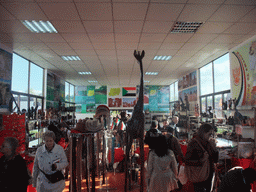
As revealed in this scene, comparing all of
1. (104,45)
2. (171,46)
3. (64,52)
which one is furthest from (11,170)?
(171,46)

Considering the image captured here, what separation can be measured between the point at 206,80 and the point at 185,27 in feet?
13.7

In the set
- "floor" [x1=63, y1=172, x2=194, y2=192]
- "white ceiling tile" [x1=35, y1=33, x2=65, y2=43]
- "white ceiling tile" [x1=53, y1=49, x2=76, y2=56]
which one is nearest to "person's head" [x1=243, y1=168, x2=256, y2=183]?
"floor" [x1=63, y1=172, x2=194, y2=192]

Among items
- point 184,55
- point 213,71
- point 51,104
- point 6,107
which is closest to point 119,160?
point 6,107

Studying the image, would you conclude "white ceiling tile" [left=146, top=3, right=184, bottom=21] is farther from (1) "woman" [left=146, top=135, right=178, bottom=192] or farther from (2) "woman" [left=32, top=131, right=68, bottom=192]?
(2) "woman" [left=32, top=131, right=68, bottom=192]

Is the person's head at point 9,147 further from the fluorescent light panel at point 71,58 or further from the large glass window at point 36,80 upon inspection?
the large glass window at point 36,80

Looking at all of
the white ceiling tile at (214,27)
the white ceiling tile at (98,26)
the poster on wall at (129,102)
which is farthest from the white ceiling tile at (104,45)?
the poster on wall at (129,102)

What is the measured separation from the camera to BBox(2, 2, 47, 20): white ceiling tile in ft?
10.9

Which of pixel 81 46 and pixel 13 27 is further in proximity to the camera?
pixel 81 46

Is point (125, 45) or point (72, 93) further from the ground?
point (125, 45)

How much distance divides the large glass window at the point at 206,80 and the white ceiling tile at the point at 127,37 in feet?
13.3

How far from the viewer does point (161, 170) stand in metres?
2.11

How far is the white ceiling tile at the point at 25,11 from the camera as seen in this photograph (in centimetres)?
333

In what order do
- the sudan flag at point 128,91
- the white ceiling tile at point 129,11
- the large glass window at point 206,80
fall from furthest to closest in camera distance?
the sudan flag at point 128,91 < the large glass window at point 206,80 < the white ceiling tile at point 129,11

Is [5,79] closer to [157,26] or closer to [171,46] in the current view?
[157,26]
